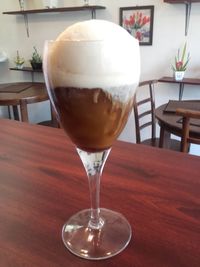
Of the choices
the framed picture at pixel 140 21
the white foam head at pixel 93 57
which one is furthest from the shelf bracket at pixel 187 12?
the white foam head at pixel 93 57

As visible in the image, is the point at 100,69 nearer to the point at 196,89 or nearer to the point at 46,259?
the point at 46,259

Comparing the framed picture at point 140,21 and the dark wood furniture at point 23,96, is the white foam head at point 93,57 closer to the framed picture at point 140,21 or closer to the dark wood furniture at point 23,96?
the dark wood furniture at point 23,96

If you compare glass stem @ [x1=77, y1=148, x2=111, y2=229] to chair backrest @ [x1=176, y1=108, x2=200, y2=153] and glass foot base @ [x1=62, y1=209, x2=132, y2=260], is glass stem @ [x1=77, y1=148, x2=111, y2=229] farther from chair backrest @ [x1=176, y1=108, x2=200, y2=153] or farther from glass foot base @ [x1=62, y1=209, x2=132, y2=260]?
chair backrest @ [x1=176, y1=108, x2=200, y2=153]

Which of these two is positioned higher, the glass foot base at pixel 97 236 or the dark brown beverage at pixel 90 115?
the dark brown beverage at pixel 90 115

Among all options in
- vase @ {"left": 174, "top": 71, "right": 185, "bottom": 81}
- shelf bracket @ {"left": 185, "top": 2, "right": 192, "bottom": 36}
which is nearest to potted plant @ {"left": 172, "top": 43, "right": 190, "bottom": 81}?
vase @ {"left": 174, "top": 71, "right": 185, "bottom": 81}

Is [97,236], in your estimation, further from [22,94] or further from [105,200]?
[22,94]

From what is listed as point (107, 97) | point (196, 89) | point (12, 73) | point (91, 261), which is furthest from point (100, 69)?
point (12, 73)
